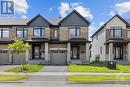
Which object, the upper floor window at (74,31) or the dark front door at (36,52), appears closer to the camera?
the upper floor window at (74,31)

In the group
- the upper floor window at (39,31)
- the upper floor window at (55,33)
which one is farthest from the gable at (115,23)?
the upper floor window at (39,31)

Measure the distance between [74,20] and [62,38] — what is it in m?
3.75

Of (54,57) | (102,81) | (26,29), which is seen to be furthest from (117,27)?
(102,81)

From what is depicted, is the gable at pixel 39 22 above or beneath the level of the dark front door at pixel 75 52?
above

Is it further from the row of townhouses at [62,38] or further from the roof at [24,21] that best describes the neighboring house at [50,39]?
the roof at [24,21]

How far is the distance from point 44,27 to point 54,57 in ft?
17.8

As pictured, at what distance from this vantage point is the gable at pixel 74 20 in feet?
179

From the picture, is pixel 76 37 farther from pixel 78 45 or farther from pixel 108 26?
pixel 108 26

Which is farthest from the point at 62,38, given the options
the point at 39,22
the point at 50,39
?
the point at 39,22

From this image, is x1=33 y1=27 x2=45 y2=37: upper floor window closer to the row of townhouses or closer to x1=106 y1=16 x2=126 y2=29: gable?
the row of townhouses

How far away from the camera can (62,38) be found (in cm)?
5441

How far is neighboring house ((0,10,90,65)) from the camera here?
53.9 m

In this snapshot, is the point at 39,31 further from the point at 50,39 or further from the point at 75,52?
the point at 75,52

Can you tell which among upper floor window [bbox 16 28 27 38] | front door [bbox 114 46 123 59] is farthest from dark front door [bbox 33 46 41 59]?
front door [bbox 114 46 123 59]
